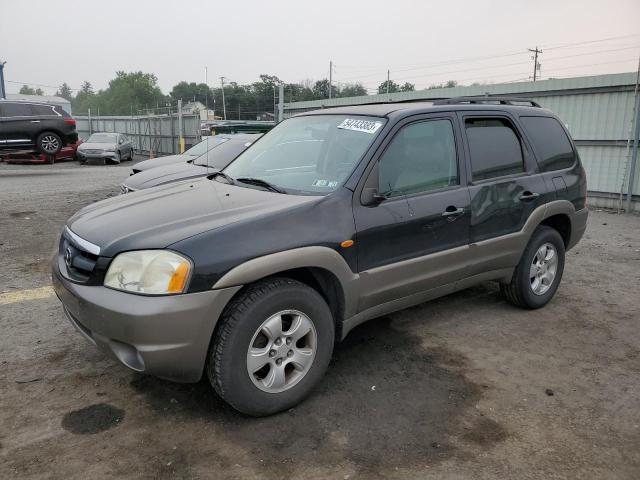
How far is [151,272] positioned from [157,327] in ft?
0.91

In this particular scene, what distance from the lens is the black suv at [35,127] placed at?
15.7 metres

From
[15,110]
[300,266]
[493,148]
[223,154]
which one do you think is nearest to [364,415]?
[300,266]

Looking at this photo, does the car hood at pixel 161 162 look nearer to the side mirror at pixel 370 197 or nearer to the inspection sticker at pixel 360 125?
the inspection sticker at pixel 360 125

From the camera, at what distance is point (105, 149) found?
63.1 feet

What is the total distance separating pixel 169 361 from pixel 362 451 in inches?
42.5

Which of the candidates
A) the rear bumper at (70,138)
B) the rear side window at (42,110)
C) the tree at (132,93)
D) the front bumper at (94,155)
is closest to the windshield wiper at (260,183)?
the rear side window at (42,110)

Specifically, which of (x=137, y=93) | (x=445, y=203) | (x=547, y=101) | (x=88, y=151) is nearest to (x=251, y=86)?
(x=88, y=151)

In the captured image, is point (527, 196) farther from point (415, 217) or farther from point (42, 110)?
point (42, 110)

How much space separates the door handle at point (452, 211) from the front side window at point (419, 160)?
170 mm

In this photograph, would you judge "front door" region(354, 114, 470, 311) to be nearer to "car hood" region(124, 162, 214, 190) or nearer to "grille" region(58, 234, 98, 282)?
"grille" region(58, 234, 98, 282)

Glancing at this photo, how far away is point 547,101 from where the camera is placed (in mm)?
11656

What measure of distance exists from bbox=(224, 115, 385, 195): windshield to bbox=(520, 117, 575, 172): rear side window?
173cm

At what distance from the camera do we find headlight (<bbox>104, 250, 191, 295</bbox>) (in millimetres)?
2605

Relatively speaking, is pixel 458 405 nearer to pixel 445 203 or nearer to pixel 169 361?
pixel 445 203
